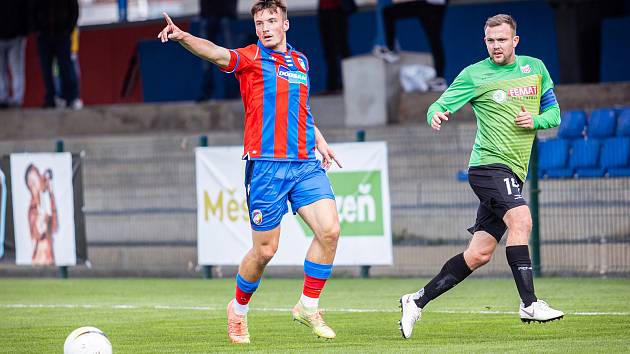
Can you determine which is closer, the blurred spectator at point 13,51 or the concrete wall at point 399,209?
the concrete wall at point 399,209

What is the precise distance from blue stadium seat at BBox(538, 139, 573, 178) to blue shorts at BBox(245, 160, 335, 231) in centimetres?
707

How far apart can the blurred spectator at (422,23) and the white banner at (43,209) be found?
17.7 ft

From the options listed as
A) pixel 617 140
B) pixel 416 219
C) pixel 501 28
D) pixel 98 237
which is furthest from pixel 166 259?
pixel 501 28

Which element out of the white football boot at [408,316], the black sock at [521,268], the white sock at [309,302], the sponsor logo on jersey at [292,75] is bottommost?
the white football boot at [408,316]

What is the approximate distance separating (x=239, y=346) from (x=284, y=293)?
5.14 m

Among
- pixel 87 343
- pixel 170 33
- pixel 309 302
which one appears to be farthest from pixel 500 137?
Result: pixel 87 343

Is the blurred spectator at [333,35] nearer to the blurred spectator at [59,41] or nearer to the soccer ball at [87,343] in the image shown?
the blurred spectator at [59,41]

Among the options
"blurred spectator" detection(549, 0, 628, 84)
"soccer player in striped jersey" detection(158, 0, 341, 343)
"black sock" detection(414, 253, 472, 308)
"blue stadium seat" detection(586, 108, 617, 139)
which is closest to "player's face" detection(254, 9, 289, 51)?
"soccer player in striped jersey" detection(158, 0, 341, 343)

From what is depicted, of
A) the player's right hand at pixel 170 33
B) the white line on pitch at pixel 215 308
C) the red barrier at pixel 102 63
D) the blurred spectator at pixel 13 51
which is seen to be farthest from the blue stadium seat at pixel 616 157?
the red barrier at pixel 102 63

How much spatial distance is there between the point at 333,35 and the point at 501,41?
12.3 m

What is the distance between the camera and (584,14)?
2097 centimetres

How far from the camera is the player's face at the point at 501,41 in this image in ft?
30.0

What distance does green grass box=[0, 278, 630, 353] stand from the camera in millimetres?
8977

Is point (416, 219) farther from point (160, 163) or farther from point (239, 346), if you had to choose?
point (239, 346)
